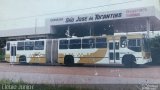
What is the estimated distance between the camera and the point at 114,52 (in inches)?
136

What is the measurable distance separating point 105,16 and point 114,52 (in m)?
0.37

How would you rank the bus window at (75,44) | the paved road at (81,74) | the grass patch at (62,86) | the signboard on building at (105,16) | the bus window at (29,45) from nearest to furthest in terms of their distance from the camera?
the signboard on building at (105,16) < the paved road at (81,74) < the grass patch at (62,86) < the bus window at (75,44) < the bus window at (29,45)

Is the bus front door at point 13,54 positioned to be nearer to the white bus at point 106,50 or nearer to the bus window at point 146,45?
the white bus at point 106,50

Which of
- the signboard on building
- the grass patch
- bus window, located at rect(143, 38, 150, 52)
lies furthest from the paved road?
the signboard on building

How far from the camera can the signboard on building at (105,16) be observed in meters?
3.21

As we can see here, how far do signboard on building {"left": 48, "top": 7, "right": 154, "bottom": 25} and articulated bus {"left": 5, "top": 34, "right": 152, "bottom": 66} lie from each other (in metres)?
0.18

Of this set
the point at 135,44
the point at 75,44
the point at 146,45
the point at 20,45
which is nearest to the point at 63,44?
the point at 75,44

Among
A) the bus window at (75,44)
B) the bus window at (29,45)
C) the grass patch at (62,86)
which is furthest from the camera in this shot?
the bus window at (29,45)

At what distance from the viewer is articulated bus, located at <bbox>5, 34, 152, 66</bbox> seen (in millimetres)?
3369

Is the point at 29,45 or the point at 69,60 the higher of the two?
→ the point at 29,45

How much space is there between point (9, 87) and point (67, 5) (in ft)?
3.41

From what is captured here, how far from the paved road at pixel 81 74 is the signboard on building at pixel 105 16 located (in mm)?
474

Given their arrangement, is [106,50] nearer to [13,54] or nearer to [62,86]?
[62,86]

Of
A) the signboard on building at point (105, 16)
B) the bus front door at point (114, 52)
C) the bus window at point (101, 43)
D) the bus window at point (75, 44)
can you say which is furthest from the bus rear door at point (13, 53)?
the bus front door at point (114, 52)
